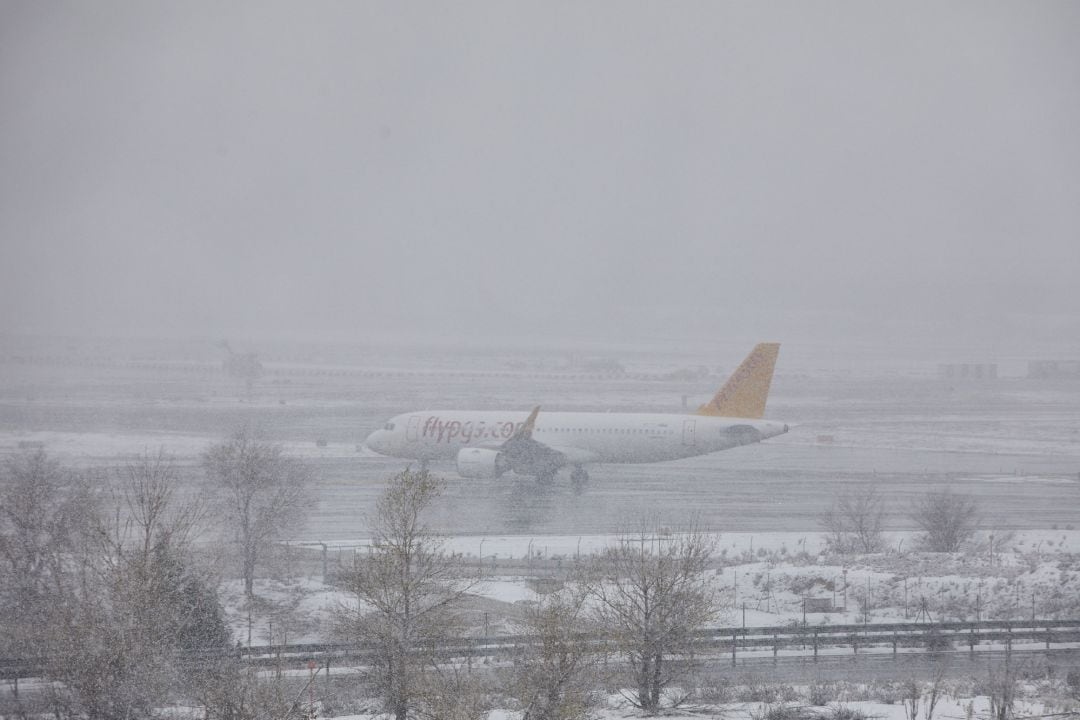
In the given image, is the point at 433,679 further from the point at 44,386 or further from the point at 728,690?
the point at 44,386

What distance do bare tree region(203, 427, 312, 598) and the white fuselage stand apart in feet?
60.6

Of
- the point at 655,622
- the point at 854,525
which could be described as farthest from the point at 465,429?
the point at 655,622

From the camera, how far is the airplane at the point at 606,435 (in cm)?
5494

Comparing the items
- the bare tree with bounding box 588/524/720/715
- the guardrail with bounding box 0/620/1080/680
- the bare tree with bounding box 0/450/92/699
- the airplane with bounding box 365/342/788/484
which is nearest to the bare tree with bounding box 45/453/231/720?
the bare tree with bounding box 0/450/92/699

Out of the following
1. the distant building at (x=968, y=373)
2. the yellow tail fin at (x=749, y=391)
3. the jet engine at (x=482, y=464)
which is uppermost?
the distant building at (x=968, y=373)

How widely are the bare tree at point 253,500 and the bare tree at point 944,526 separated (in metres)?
23.7

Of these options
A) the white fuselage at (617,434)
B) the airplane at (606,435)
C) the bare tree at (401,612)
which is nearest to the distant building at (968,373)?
the airplane at (606,435)

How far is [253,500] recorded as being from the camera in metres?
40.5

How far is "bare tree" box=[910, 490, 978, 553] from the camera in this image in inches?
1555

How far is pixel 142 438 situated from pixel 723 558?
2062 inches

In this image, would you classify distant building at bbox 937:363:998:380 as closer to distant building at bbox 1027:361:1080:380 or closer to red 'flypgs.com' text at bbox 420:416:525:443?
distant building at bbox 1027:361:1080:380

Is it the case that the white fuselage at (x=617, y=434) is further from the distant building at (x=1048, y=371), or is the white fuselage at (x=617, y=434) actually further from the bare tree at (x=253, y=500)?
the distant building at (x=1048, y=371)

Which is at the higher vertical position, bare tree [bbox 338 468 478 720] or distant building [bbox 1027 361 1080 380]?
distant building [bbox 1027 361 1080 380]

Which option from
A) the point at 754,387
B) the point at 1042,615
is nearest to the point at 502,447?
the point at 754,387
